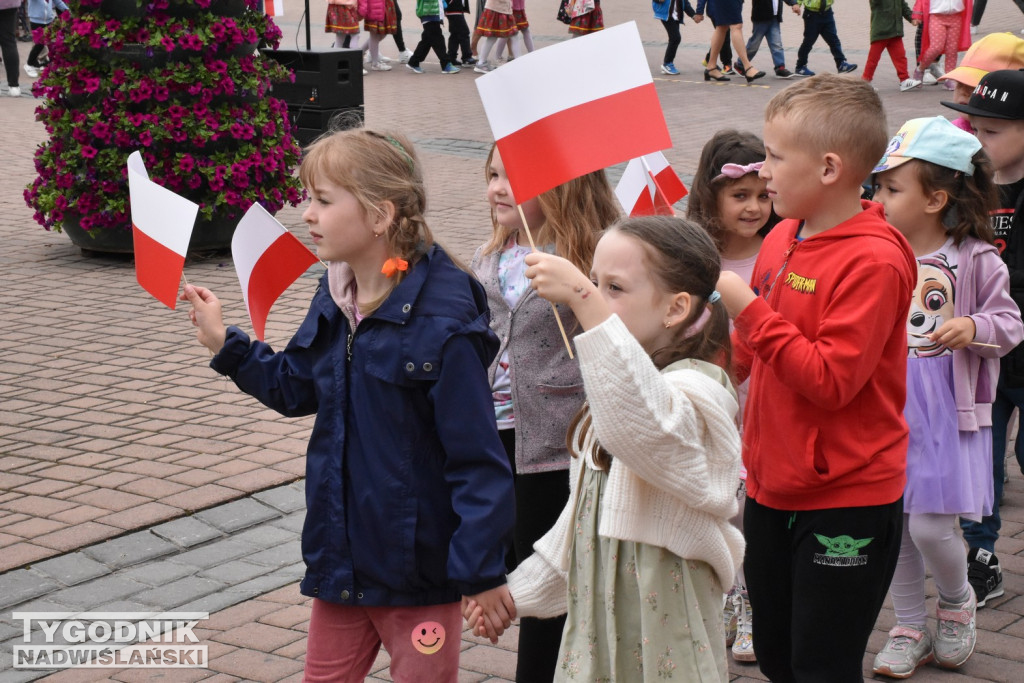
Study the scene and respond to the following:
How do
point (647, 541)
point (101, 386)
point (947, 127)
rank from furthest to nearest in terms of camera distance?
point (101, 386)
point (947, 127)
point (647, 541)

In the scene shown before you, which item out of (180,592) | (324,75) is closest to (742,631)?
(180,592)

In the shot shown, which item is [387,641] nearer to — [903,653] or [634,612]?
[634,612]

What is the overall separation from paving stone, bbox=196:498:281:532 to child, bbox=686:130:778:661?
1855 millimetres

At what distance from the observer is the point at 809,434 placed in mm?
2809

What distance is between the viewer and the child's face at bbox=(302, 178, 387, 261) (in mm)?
2740

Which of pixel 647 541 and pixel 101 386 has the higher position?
pixel 647 541

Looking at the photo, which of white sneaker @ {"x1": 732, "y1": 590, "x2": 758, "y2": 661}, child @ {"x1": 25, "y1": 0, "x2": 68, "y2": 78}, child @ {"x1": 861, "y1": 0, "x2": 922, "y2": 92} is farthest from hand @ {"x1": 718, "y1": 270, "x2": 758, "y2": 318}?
child @ {"x1": 25, "y1": 0, "x2": 68, "y2": 78}

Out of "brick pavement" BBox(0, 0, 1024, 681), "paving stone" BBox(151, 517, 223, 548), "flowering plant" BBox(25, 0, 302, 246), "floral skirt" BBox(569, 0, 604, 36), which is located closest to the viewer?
"brick pavement" BBox(0, 0, 1024, 681)

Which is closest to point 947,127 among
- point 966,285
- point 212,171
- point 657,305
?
point 966,285

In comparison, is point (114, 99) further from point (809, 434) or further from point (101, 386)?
point (809, 434)

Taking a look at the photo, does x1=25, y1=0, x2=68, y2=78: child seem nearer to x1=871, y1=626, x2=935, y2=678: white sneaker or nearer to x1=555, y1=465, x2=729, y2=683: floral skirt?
x1=871, y1=626, x2=935, y2=678: white sneaker

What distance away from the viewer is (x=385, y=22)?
18.2 m

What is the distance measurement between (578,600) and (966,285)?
69.0 inches

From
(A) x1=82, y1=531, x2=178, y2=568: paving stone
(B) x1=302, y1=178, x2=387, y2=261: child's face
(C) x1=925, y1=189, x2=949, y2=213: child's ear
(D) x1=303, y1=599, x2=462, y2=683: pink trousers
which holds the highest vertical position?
(B) x1=302, y1=178, x2=387, y2=261: child's face
